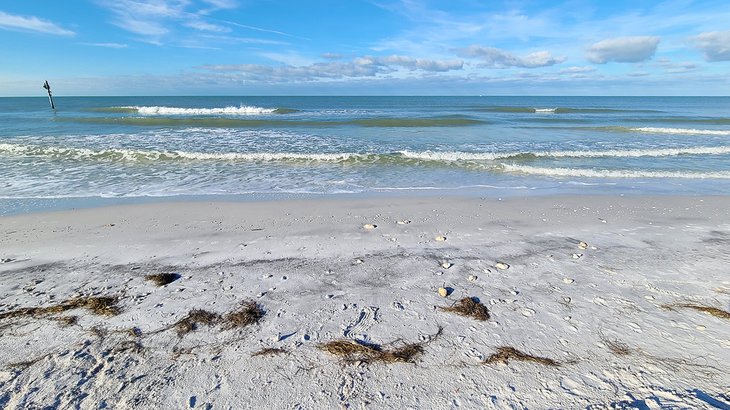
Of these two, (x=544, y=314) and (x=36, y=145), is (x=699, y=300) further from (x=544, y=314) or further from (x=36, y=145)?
(x=36, y=145)

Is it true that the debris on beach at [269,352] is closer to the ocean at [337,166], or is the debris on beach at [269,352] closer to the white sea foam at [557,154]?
the ocean at [337,166]

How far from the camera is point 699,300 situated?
3795mm

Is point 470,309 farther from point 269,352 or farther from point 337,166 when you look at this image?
point 337,166

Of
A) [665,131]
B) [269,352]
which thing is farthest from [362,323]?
[665,131]

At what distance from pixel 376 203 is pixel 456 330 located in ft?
14.9

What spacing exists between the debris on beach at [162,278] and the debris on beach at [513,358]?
349 cm

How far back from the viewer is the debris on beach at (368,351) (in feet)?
9.60

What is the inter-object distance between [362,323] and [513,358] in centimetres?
133

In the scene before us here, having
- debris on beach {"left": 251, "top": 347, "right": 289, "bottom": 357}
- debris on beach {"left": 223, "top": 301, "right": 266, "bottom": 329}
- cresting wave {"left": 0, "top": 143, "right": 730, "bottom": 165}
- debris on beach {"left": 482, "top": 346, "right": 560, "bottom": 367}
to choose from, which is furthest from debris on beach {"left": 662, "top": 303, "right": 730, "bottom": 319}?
cresting wave {"left": 0, "top": 143, "right": 730, "bottom": 165}

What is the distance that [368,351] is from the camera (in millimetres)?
3016

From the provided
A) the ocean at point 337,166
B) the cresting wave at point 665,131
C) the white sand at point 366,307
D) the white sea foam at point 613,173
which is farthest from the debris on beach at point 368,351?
the cresting wave at point 665,131

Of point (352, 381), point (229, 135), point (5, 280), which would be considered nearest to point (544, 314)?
point (352, 381)

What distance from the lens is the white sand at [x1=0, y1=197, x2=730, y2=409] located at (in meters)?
2.62

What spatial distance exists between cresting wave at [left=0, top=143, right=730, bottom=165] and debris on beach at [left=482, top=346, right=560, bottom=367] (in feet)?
32.6
